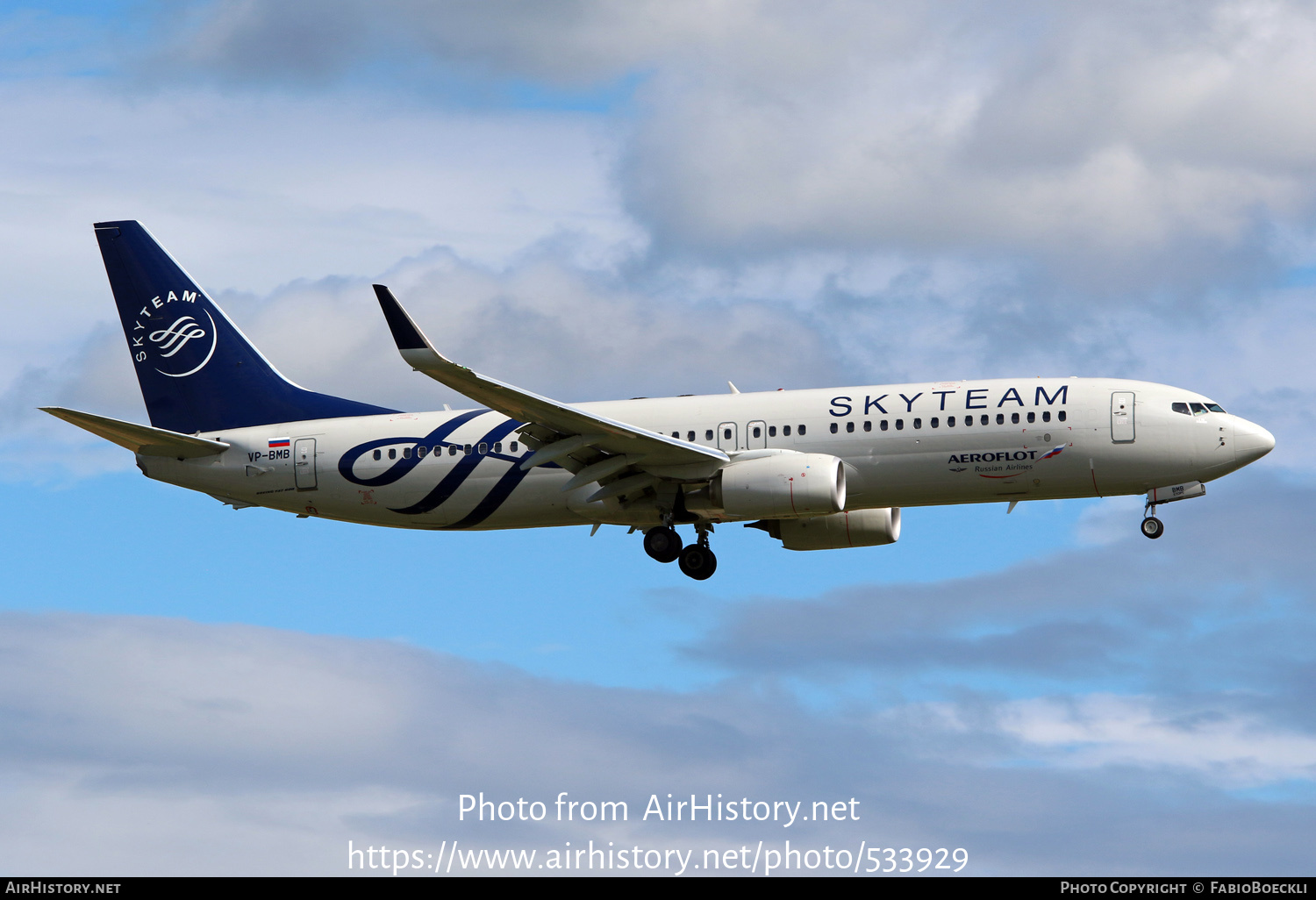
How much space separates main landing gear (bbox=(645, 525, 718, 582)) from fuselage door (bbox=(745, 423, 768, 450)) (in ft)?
10.6

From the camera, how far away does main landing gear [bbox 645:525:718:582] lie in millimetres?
44438

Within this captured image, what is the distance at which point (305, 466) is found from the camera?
46.4 m

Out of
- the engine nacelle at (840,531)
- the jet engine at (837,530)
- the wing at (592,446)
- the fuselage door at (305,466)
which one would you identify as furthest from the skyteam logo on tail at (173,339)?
the engine nacelle at (840,531)

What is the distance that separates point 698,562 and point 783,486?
16.2ft

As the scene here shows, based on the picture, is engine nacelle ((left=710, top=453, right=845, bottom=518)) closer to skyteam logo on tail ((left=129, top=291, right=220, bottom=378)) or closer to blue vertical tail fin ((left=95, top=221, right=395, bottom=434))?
blue vertical tail fin ((left=95, top=221, right=395, bottom=434))

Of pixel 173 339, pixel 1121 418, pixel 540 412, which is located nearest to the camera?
pixel 540 412

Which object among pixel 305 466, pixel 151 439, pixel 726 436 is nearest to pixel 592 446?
pixel 726 436

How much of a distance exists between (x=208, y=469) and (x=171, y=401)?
3840mm

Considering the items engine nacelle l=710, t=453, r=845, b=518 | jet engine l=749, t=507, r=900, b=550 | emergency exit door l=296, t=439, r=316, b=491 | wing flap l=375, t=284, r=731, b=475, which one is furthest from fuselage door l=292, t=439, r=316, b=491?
jet engine l=749, t=507, r=900, b=550

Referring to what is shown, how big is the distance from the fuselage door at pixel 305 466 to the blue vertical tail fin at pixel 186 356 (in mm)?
1769

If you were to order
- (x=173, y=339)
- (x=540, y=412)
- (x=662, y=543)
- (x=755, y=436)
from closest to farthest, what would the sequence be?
(x=540, y=412) → (x=755, y=436) → (x=662, y=543) → (x=173, y=339)

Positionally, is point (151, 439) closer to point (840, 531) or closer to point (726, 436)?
point (726, 436)

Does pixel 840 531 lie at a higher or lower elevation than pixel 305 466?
lower

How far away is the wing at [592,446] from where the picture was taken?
3931 centimetres
